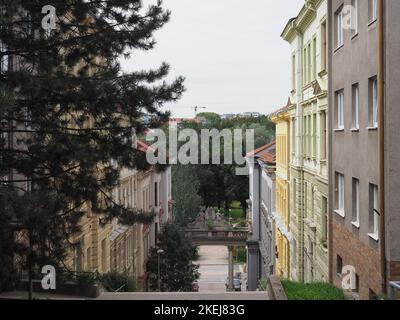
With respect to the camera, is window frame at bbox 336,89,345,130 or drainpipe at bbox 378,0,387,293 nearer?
drainpipe at bbox 378,0,387,293

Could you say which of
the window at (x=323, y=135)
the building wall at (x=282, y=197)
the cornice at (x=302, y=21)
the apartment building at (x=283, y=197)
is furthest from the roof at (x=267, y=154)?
the window at (x=323, y=135)

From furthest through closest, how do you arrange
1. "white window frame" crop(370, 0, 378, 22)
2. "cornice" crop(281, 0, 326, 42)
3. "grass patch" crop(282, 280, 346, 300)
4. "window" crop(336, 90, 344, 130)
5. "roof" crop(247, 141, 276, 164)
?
1. "roof" crop(247, 141, 276, 164)
2. "cornice" crop(281, 0, 326, 42)
3. "window" crop(336, 90, 344, 130)
4. "white window frame" crop(370, 0, 378, 22)
5. "grass patch" crop(282, 280, 346, 300)

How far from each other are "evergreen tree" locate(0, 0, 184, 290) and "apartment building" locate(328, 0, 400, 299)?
15.5 feet

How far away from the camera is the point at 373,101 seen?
1684cm

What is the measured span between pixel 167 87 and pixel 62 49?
2.53 m

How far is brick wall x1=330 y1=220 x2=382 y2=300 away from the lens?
16250 millimetres

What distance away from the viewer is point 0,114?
34.4 ft

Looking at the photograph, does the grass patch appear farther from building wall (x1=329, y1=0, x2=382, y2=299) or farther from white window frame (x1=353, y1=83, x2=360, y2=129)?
white window frame (x1=353, y1=83, x2=360, y2=129)

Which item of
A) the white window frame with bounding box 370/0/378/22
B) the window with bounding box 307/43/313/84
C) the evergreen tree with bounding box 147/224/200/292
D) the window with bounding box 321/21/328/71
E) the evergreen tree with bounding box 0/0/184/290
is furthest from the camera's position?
the evergreen tree with bounding box 147/224/200/292

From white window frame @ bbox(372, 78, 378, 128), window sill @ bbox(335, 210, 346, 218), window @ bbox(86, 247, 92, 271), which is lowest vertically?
window @ bbox(86, 247, 92, 271)

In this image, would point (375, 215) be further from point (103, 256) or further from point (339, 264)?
point (103, 256)

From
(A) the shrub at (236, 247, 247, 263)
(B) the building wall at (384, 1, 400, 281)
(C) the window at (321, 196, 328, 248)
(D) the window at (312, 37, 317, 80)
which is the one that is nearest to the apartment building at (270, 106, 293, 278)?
(D) the window at (312, 37, 317, 80)

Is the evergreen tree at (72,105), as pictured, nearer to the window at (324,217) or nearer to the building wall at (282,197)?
the window at (324,217)
